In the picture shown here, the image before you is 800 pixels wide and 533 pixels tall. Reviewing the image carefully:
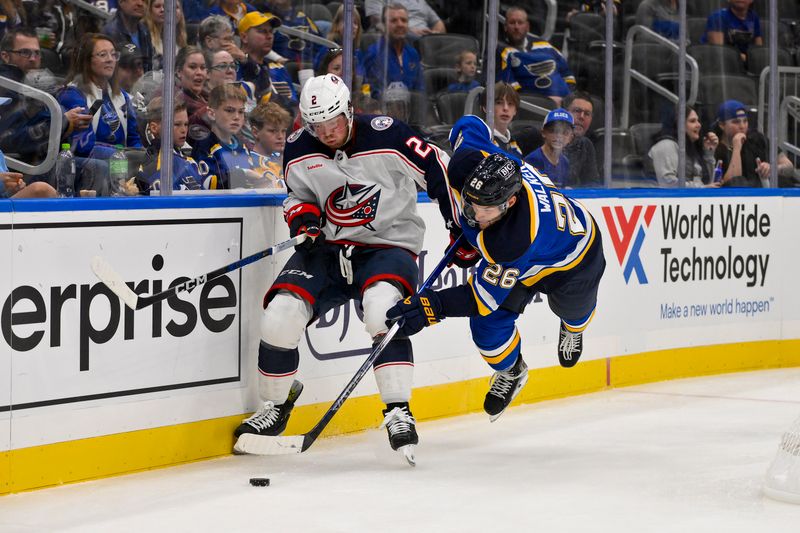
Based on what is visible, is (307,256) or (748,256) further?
(748,256)

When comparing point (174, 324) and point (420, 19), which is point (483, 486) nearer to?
point (174, 324)

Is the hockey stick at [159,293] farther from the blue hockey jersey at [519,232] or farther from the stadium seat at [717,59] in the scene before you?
the stadium seat at [717,59]

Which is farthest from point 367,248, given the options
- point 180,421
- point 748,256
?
point 748,256

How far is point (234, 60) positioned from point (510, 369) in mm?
1471

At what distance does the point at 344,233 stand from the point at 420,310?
1.73 ft

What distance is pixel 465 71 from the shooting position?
217 inches

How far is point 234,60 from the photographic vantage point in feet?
15.0

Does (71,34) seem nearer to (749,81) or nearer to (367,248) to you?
(367,248)

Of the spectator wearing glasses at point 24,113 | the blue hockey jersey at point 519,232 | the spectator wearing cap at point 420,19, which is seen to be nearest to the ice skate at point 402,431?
the blue hockey jersey at point 519,232

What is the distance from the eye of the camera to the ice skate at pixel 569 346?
4676 mm

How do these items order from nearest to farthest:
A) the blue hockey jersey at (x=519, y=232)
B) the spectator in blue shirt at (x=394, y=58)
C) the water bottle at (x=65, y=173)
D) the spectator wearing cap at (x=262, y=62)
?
the water bottle at (x=65, y=173) → the blue hockey jersey at (x=519, y=232) → the spectator wearing cap at (x=262, y=62) → the spectator in blue shirt at (x=394, y=58)

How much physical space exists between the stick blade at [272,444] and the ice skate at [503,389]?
79cm

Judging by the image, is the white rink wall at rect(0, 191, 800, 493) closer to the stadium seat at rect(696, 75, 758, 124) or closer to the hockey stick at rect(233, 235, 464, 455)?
the hockey stick at rect(233, 235, 464, 455)

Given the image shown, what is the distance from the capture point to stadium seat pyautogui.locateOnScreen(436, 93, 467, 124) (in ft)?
17.8
